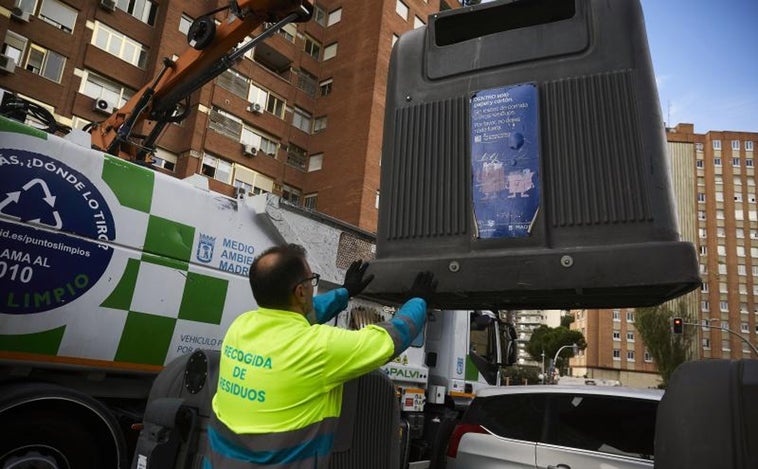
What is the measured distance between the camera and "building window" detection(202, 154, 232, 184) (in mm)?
21406

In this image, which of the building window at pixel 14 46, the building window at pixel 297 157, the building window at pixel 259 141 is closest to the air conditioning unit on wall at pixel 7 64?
the building window at pixel 14 46

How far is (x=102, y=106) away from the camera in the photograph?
59.7 feet

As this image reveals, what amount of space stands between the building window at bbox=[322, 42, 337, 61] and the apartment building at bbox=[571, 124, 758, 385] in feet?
163

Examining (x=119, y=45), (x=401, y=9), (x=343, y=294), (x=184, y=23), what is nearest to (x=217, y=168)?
(x=119, y=45)

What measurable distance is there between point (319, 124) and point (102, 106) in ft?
34.7

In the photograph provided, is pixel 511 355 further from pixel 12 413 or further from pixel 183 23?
pixel 183 23

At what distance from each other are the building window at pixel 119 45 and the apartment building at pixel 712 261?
58.1 metres

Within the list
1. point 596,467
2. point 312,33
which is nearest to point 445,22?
point 596,467

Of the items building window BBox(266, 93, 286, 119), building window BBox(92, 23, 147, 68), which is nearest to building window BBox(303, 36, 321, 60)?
building window BBox(266, 93, 286, 119)

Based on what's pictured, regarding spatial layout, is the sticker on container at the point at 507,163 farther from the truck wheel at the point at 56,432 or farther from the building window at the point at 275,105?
the building window at the point at 275,105

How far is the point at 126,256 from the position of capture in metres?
3.88

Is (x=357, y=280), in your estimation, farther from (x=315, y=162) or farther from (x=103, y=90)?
(x=315, y=162)

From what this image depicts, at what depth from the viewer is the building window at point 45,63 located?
57.3ft

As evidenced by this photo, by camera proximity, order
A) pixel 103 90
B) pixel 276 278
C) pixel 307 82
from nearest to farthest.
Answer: pixel 276 278, pixel 103 90, pixel 307 82
